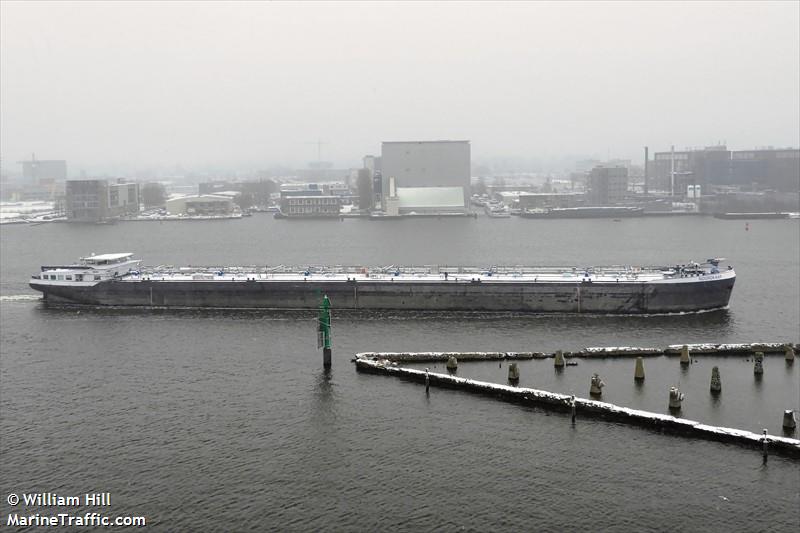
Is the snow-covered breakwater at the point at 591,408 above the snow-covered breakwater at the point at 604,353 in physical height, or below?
below

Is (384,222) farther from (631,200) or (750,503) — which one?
(750,503)

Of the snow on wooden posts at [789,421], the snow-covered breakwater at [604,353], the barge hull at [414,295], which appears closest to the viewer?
the snow on wooden posts at [789,421]

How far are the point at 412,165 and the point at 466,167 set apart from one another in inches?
267

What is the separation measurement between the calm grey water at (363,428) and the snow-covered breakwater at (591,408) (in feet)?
1.10

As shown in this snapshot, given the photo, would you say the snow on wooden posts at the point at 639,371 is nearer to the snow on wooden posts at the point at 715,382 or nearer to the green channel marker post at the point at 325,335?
the snow on wooden posts at the point at 715,382

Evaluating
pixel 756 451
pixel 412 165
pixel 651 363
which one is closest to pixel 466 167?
pixel 412 165

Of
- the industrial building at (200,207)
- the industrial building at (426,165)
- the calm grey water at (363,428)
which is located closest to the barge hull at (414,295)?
the calm grey water at (363,428)

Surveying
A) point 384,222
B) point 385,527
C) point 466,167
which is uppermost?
point 466,167

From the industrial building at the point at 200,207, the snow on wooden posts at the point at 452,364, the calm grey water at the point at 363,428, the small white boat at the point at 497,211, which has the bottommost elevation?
the calm grey water at the point at 363,428

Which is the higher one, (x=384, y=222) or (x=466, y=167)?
(x=466, y=167)

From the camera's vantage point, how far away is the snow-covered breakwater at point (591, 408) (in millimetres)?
15203

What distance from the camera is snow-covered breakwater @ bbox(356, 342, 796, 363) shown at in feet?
70.9

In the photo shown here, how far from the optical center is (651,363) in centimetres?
2108

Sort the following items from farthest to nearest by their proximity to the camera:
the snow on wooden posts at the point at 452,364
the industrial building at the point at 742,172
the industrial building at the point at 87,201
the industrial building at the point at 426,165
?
the industrial building at the point at 742,172 < the industrial building at the point at 426,165 < the industrial building at the point at 87,201 < the snow on wooden posts at the point at 452,364
